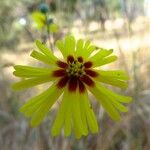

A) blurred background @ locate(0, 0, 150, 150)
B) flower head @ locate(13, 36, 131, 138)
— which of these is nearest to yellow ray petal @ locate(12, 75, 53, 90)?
flower head @ locate(13, 36, 131, 138)

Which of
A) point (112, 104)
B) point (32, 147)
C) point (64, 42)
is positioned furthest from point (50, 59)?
point (32, 147)

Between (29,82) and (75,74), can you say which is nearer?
(29,82)

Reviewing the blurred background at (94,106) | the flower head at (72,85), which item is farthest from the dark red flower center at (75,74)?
the blurred background at (94,106)

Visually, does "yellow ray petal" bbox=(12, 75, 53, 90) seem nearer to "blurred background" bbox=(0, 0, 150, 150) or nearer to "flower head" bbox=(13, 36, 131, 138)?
"flower head" bbox=(13, 36, 131, 138)

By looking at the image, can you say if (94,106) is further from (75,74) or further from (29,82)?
(29,82)

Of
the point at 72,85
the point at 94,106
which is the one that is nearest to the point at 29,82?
the point at 72,85

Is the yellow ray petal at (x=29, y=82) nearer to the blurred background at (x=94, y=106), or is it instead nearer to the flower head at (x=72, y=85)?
the flower head at (x=72, y=85)

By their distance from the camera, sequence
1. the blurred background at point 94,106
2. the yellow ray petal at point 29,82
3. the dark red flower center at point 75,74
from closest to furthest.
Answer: the yellow ray petal at point 29,82 < the dark red flower center at point 75,74 < the blurred background at point 94,106
